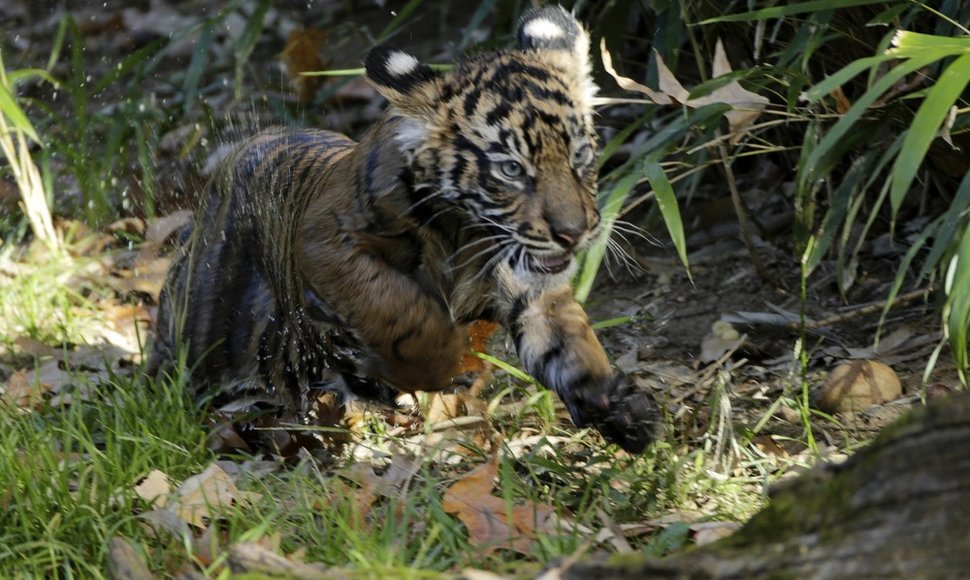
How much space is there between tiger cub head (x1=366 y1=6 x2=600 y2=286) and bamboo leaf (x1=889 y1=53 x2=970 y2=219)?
2.73 ft

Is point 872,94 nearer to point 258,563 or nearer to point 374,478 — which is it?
point 374,478

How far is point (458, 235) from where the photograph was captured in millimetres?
3730

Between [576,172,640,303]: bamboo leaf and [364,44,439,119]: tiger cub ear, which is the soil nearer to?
[576,172,640,303]: bamboo leaf

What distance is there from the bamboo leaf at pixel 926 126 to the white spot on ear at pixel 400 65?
4.69ft

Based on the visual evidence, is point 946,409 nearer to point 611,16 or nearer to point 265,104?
point 611,16

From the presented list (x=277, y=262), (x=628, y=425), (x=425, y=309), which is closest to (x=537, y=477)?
(x=628, y=425)

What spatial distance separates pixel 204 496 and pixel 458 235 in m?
1.09

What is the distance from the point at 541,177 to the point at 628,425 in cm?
70

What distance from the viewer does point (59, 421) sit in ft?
13.5

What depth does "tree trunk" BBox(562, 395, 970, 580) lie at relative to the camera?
194 cm

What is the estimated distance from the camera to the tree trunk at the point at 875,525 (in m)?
1.94

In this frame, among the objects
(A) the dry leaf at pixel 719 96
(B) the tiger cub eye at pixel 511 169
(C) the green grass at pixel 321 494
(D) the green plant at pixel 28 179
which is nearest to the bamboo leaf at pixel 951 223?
(A) the dry leaf at pixel 719 96

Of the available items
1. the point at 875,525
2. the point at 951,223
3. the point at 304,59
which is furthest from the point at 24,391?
the point at 875,525

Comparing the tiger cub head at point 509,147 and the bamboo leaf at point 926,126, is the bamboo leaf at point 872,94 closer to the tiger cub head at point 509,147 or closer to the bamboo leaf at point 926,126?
the bamboo leaf at point 926,126
